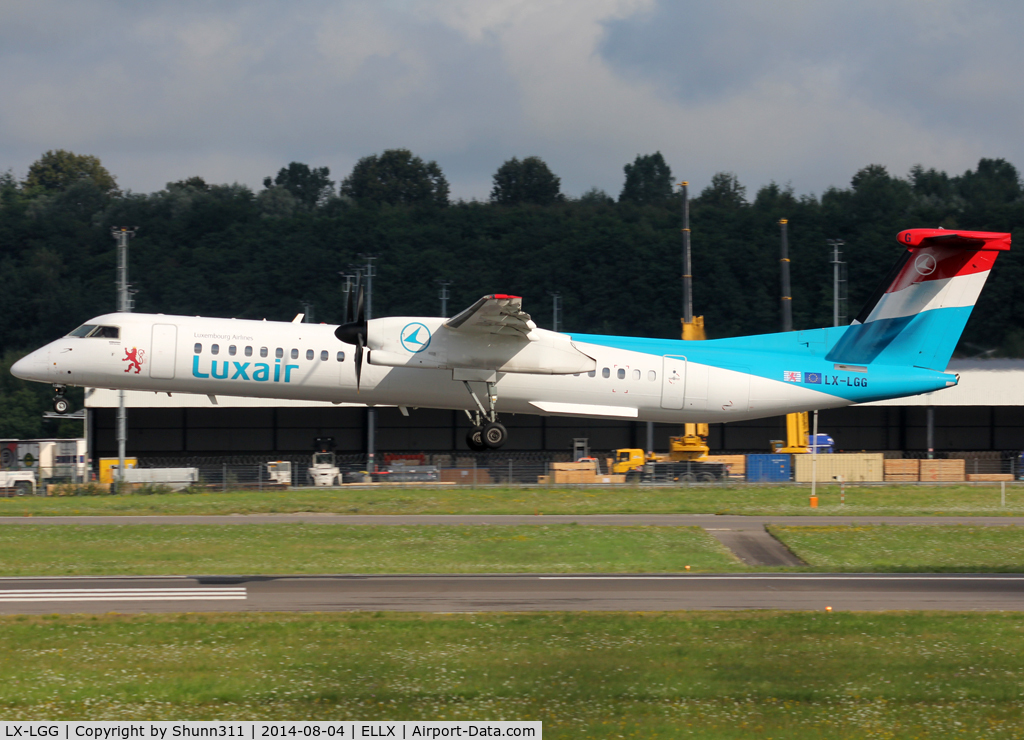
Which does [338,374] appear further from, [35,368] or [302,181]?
[302,181]

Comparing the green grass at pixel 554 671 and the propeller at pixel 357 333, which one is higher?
the propeller at pixel 357 333

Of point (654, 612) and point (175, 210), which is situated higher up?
point (175, 210)

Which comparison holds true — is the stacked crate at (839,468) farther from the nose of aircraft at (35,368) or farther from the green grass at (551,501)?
the nose of aircraft at (35,368)

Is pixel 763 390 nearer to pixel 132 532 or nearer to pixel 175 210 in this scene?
pixel 132 532

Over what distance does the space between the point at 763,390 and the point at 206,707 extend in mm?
17245

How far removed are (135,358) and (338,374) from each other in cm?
553

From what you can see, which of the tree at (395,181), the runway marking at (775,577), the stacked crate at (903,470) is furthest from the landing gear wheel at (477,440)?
the tree at (395,181)

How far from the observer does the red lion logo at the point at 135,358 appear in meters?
26.9

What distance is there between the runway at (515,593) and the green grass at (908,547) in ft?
6.40

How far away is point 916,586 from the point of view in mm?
28203

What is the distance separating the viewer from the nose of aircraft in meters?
27.2

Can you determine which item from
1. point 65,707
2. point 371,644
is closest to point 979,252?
point 371,644

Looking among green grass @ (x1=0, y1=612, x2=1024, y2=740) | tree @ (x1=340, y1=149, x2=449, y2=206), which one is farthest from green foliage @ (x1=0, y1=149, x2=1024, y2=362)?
green grass @ (x1=0, y1=612, x2=1024, y2=740)

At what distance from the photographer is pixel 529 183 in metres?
144
